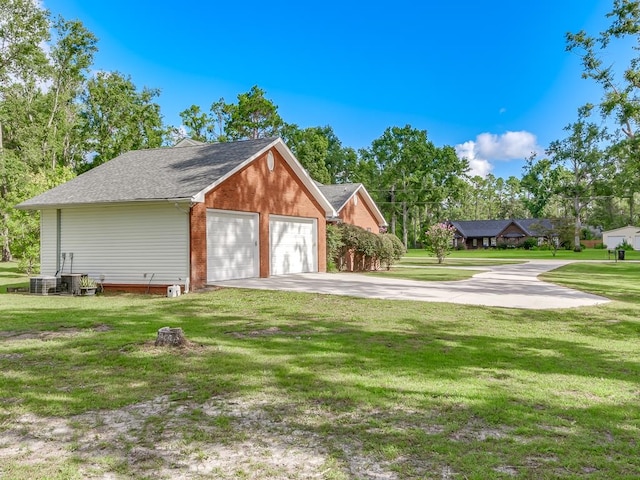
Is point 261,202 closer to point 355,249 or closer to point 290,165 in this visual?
point 290,165

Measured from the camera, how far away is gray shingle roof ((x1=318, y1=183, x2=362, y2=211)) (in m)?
29.5

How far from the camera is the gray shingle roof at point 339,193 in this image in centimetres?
2947

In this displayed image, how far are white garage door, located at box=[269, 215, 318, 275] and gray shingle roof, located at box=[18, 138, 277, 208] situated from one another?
9.86 ft

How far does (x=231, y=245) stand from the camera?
15664mm

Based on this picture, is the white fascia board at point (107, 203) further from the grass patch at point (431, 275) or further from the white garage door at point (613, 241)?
the white garage door at point (613, 241)

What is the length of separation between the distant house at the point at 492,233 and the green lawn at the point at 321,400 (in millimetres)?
67716

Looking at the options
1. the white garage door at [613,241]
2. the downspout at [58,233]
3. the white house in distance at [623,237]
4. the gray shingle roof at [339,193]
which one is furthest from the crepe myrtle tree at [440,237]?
the white garage door at [613,241]

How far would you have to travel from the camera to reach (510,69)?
91.4 feet

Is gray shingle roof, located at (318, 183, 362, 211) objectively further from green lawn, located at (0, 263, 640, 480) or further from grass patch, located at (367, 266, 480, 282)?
green lawn, located at (0, 263, 640, 480)

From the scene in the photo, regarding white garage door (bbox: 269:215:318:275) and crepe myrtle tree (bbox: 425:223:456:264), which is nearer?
white garage door (bbox: 269:215:318:275)

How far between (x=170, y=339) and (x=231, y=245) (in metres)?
9.18

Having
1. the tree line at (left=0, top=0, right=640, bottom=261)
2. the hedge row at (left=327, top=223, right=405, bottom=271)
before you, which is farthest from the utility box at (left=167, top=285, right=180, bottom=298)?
the tree line at (left=0, top=0, right=640, bottom=261)

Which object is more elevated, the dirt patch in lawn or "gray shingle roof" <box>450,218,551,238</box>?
"gray shingle roof" <box>450,218,551,238</box>

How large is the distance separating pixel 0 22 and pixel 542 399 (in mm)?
37781
